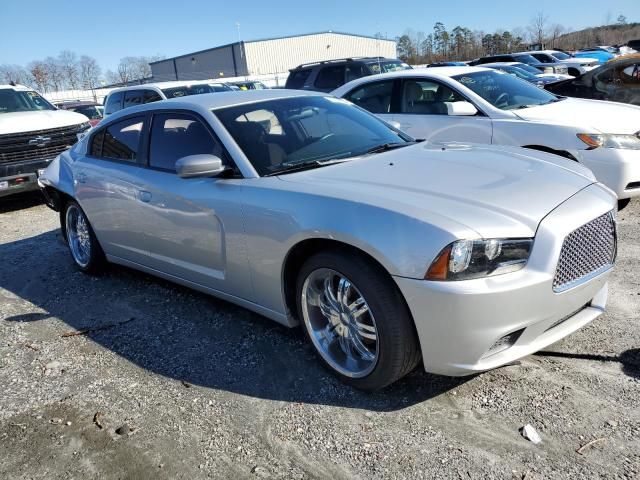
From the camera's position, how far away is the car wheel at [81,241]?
A: 5.21m

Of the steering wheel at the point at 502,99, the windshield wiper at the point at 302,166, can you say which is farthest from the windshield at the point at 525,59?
the windshield wiper at the point at 302,166

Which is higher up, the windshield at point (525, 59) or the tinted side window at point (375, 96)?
the tinted side window at point (375, 96)

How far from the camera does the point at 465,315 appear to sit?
2.51 meters

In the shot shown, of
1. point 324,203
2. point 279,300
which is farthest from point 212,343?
point 324,203

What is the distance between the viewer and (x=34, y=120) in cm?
911

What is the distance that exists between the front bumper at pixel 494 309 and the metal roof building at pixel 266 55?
6430 cm

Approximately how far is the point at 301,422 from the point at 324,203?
114cm

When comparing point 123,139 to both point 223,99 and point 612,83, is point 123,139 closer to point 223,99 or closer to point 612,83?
point 223,99

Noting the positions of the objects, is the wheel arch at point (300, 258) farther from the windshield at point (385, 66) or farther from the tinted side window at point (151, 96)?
the windshield at point (385, 66)

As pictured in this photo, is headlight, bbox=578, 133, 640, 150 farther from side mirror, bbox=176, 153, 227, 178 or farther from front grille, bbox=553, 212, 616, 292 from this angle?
side mirror, bbox=176, 153, 227, 178

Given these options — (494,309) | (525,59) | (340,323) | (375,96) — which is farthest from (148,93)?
(525,59)

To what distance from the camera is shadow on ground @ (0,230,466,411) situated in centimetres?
311

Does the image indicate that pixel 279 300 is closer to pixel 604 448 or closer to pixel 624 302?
pixel 604 448

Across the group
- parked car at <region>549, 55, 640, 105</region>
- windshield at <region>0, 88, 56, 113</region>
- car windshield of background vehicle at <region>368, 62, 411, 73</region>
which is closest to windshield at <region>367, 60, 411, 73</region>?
car windshield of background vehicle at <region>368, 62, 411, 73</region>
